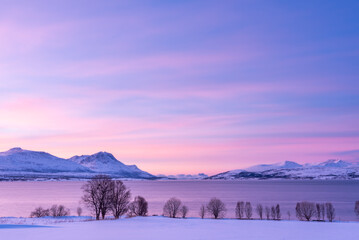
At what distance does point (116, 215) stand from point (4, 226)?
3618 centimetres

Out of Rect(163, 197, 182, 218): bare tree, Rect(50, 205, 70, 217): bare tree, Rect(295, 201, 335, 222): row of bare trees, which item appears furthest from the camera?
Rect(163, 197, 182, 218): bare tree

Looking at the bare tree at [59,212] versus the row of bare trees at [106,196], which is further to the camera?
the bare tree at [59,212]

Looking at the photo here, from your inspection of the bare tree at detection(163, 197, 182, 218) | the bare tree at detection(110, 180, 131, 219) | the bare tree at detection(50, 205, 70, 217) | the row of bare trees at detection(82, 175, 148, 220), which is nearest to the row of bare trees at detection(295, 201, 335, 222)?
the bare tree at detection(163, 197, 182, 218)

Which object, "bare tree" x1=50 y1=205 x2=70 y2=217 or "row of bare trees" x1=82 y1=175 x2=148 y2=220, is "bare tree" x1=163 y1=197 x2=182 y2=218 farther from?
"bare tree" x1=50 y1=205 x2=70 y2=217

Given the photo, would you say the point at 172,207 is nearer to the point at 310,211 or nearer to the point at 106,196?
the point at 106,196

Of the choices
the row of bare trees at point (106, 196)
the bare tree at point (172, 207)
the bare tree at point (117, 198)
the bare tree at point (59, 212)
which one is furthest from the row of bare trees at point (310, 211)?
the bare tree at point (59, 212)

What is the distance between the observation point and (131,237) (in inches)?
1107

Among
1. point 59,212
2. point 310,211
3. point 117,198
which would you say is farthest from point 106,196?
point 310,211

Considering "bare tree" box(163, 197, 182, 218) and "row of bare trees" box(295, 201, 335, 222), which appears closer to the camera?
A: "row of bare trees" box(295, 201, 335, 222)

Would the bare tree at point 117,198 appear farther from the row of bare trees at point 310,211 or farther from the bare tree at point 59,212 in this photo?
the row of bare trees at point 310,211

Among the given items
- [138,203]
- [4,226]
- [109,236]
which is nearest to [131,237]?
[109,236]

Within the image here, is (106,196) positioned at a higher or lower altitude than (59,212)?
higher

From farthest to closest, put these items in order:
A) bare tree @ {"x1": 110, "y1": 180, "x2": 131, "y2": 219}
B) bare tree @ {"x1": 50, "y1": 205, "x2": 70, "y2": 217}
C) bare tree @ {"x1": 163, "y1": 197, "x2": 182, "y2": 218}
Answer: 1. bare tree @ {"x1": 163, "y1": 197, "x2": 182, "y2": 218}
2. bare tree @ {"x1": 50, "y1": 205, "x2": 70, "y2": 217}
3. bare tree @ {"x1": 110, "y1": 180, "x2": 131, "y2": 219}

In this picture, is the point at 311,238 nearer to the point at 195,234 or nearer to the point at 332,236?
the point at 332,236
